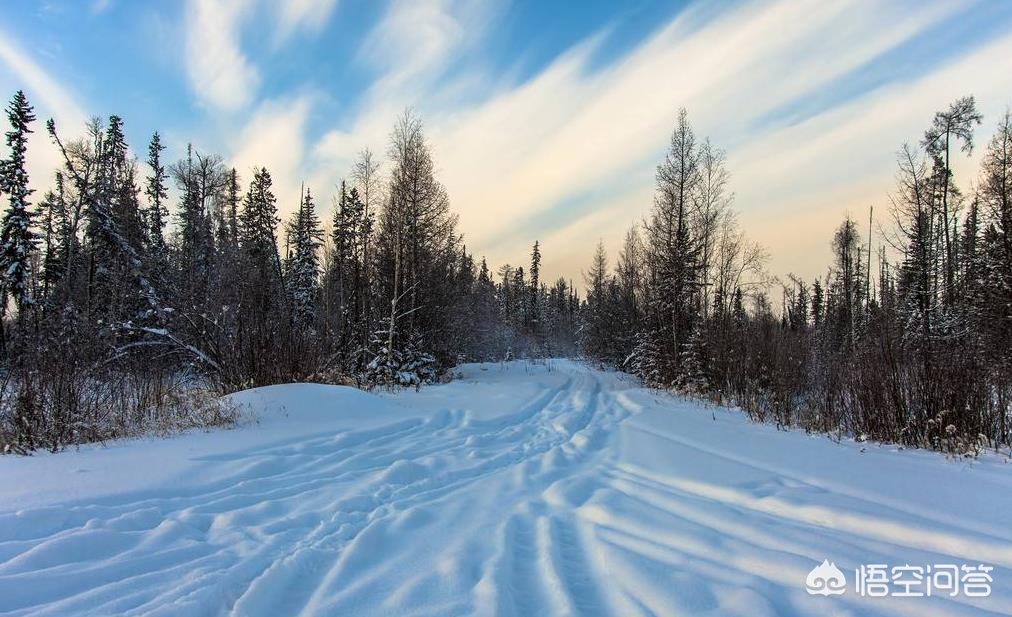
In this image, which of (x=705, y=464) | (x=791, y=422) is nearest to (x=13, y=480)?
(x=705, y=464)

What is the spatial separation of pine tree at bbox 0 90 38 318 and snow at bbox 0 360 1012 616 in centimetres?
2563

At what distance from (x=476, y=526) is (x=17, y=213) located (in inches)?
1264

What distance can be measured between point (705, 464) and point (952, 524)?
7.80 ft

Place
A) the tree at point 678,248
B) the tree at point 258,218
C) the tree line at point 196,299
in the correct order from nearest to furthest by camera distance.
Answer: the tree line at point 196,299 → the tree at point 678,248 → the tree at point 258,218

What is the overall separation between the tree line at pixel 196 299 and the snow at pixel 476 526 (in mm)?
1930

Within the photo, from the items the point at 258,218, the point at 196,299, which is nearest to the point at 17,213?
the point at 258,218

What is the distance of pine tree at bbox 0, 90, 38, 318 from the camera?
76.3 feet

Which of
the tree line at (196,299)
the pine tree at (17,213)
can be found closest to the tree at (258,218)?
the tree line at (196,299)

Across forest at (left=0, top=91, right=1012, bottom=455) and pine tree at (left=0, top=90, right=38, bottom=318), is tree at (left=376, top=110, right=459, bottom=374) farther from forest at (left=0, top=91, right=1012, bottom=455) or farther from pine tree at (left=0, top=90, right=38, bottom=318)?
pine tree at (left=0, top=90, right=38, bottom=318)

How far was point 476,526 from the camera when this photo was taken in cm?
395

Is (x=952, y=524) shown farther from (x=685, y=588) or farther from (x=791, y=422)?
(x=791, y=422)

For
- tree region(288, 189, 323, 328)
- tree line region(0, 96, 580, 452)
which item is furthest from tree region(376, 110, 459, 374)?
tree region(288, 189, 323, 328)

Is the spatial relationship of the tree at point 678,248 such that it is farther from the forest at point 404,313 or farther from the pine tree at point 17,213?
the pine tree at point 17,213

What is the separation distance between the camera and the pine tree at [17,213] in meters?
23.2
